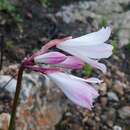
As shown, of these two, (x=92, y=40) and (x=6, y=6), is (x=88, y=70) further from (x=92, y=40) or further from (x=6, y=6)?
(x=92, y=40)

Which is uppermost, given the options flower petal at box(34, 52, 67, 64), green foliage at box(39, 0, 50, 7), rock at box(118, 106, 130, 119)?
flower petal at box(34, 52, 67, 64)

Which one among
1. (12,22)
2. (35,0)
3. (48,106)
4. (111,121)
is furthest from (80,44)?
(35,0)

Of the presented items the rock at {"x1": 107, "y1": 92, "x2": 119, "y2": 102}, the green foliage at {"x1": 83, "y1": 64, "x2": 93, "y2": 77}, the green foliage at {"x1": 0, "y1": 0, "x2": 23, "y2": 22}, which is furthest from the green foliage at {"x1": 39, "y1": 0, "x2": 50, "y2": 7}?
the rock at {"x1": 107, "y1": 92, "x2": 119, "y2": 102}

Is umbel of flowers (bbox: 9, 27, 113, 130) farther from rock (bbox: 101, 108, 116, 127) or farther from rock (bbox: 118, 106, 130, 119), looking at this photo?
rock (bbox: 118, 106, 130, 119)

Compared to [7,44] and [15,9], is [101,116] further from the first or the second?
[15,9]

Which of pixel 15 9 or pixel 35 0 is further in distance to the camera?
pixel 35 0

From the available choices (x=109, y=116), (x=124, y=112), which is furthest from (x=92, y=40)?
(x=124, y=112)
